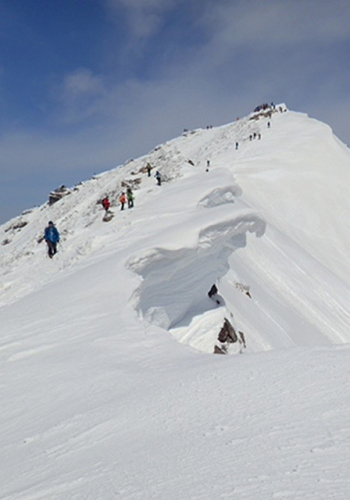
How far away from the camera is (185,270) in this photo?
12.4 metres

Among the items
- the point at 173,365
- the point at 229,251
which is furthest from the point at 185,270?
the point at 173,365

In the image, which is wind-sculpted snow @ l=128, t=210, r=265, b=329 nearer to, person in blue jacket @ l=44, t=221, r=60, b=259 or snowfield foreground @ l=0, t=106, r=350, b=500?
snowfield foreground @ l=0, t=106, r=350, b=500

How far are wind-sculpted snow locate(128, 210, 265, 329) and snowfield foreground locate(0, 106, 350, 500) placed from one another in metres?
0.05

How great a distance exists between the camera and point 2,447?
4875 mm

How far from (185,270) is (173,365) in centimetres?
615

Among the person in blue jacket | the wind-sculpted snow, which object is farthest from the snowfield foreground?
the person in blue jacket

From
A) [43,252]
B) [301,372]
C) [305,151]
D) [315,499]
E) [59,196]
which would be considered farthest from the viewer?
[59,196]

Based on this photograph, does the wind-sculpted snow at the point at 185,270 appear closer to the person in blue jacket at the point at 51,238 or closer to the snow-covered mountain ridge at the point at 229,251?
the snow-covered mountain ridge at the point at 229,251

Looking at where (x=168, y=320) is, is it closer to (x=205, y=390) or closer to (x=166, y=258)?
(x=166, y=258)

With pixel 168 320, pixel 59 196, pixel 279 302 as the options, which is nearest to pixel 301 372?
pixel 168 320

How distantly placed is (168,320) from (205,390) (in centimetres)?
743

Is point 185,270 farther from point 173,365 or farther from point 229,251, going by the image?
point 173,365

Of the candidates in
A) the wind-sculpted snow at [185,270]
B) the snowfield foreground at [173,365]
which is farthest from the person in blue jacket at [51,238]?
the wind-sculpted snow at [185,270]

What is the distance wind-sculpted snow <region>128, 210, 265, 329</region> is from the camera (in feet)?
36.1
